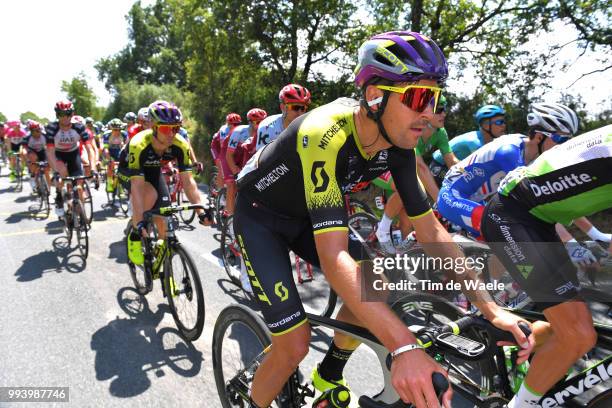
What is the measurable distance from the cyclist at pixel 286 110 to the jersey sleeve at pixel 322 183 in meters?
3.24

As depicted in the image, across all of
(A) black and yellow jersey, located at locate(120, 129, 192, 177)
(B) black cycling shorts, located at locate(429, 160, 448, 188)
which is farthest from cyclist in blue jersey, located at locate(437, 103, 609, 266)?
(A) black and yellow jersey, located at locate(120, 129, 192, 177)

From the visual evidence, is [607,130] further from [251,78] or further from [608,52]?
[251,78]

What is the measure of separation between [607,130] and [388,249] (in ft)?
8.84

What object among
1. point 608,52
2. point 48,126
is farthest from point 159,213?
point 608,52

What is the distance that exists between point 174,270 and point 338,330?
2.66 m

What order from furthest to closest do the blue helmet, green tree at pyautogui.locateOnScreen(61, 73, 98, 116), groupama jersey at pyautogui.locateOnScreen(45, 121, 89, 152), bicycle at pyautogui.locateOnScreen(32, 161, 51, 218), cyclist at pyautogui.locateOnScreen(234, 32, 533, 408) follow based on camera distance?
green tree at pyautogui.locateOnScreen(61, 73, 98, 116)
bicycle at pyautogui.locateOnScreen(32, 161, 51, 218)
groupama jersey at pyautogui.locateOnScreen(45, 121, 89, 152)
the blue helmet
cyclist at pyautogui.locateOnScreen(234, 32, 533, 408)

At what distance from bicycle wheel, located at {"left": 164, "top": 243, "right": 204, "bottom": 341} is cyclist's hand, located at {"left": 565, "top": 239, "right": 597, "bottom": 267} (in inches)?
122

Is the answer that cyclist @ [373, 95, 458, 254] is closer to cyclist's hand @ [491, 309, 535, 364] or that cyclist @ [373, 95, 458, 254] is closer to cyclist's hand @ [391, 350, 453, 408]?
cyclist's hand @ [491, 309, 535, 364]

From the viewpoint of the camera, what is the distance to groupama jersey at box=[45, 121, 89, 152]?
750cm

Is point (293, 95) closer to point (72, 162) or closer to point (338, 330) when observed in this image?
point (338, 330)

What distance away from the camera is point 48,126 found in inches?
299

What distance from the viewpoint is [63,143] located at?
7.62 metres

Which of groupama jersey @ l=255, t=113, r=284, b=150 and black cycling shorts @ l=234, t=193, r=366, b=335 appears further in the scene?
groupama jersey @ l=255, t=113, r=284, b=150

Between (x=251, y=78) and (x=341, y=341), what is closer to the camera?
(x=341, y=341)
